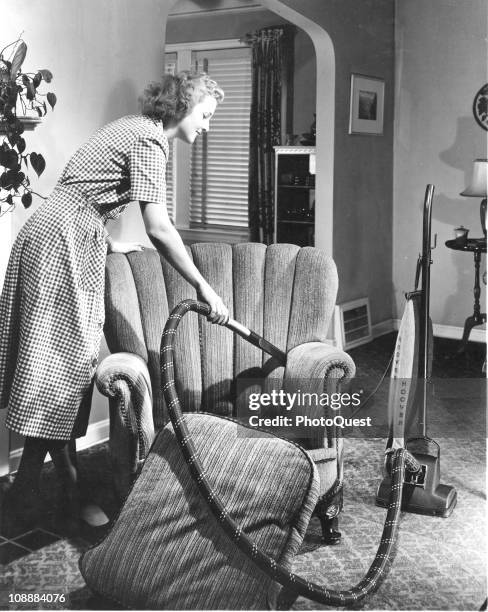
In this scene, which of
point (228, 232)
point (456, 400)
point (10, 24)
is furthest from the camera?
point (228, 232)

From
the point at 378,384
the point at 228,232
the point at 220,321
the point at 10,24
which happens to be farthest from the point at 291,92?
the point at 220,321

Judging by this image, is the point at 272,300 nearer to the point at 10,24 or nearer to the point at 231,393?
the point at 231,393

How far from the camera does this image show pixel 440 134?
4883 millimetres

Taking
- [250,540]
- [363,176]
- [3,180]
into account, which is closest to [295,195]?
Result: [363,176]

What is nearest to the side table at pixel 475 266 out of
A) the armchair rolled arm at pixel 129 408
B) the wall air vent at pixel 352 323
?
the wall air vent at pixel 352 323

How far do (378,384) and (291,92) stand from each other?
318cm

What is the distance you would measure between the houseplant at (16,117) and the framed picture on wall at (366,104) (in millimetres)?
2835

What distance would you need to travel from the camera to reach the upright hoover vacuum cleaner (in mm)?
2688

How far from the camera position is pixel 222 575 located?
1933mm

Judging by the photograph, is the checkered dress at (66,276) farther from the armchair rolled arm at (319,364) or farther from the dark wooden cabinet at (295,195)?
the dark wooden cabinet at (295,195)

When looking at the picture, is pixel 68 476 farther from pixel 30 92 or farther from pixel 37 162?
pixel 30 92

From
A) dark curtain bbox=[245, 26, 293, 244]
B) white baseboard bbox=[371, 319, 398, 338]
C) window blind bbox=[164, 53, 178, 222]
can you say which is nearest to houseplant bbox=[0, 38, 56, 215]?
white baseboard bbox=[371, 319, 398, 338]

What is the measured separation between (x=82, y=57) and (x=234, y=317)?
119 cm

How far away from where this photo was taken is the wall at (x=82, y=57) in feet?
9.39
